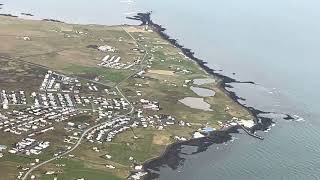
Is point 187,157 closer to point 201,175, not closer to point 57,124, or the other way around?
point 201,175

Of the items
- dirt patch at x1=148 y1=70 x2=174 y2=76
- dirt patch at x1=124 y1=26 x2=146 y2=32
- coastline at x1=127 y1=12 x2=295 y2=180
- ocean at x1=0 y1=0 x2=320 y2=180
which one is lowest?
ocean at x1=0 y1=0 x2=320 y2=180

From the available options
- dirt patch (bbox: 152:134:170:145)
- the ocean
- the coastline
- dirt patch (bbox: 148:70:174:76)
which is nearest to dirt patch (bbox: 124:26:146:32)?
the ocean

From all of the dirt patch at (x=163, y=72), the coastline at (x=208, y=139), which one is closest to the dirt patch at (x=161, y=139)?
the coastline at (x=208, y=139)

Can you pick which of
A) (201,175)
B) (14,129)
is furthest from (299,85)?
(14,129)

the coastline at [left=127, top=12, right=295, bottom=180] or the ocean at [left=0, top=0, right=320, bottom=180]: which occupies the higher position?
the coastline at [left=127, top=12, right=295, bottom=180]

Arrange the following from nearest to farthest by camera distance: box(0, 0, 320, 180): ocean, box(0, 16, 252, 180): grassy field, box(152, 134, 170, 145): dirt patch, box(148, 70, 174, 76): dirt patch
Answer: box(0, 16, 252, 180): grassy field, box(0, 0, 320, 180): ocean, box(152, 134, 170, 145): dirt patch, box(148, 70, 174, 76): dirt patch

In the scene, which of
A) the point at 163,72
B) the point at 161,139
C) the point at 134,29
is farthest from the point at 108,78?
the point at 134,29

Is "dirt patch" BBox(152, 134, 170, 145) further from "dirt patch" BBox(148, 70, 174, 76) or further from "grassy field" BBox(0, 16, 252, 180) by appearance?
"dirt patch" BBox(148, 70, 174, 76)

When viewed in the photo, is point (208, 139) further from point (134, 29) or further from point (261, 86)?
point (134, 29)

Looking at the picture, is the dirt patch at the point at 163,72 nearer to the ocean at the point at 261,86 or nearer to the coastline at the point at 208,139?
the coastline at the point at 208,139
